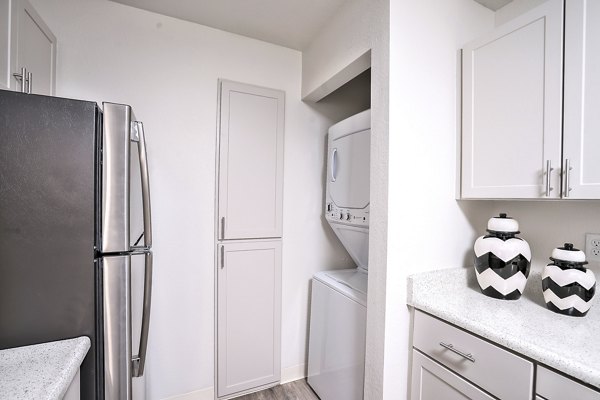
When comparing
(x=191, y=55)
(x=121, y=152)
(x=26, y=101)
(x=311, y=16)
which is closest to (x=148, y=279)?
(x=121, y=152)

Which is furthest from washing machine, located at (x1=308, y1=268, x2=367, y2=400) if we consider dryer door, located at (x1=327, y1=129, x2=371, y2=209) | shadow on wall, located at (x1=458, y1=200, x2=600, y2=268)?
shadow on wall, located at (x1=458, y1=200, x2=600, y2=268)

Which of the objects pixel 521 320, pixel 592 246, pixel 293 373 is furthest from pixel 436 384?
pixel 293 373

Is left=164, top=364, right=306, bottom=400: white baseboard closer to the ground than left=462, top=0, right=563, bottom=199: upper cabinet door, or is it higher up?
closer to the ground

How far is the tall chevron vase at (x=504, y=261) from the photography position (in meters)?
1.20

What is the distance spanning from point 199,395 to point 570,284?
2079 millimetres

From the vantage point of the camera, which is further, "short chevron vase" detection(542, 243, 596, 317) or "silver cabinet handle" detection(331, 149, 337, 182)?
"silver cabinet handle" detection(331, 149, 337, 182)

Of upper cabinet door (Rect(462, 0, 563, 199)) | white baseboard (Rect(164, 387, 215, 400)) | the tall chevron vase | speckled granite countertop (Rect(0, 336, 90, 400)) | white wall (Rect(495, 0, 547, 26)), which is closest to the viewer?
speckled granite countertop (Rect(0, 336, 90, 400))

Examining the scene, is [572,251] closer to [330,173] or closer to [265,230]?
[330,173]

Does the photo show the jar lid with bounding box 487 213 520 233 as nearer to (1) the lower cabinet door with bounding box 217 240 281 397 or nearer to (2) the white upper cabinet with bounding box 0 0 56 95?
(1) the lower cabinet door with bounding box 217 240 281 397

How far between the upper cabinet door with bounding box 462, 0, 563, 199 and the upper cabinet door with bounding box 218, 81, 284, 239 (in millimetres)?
1180

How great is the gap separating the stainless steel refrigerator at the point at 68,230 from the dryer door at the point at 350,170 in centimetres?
117

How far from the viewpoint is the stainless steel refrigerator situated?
2.75 feet

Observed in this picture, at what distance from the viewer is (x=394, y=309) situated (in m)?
1.25

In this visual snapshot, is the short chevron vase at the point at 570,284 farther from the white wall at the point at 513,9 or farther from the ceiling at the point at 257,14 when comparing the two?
the ceiling at the point at 257,14
